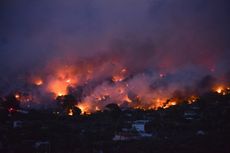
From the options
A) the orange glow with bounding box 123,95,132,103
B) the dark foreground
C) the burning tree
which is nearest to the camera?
the dark foreground

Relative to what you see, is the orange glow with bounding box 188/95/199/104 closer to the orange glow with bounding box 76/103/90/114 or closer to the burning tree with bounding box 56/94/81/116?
the orange glow with bounding box 76/103/90/114

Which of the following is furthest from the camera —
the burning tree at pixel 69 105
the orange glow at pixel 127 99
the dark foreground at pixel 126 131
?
the orange glow at pixel 127 99

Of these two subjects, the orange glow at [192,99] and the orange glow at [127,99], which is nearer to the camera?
the orange glow at [192,99]

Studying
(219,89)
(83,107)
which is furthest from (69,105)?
(219,89)

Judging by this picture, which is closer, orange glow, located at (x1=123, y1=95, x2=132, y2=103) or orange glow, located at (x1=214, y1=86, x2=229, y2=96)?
orange glow, located at (x1=214, y1=86, x2=229, y2=96)

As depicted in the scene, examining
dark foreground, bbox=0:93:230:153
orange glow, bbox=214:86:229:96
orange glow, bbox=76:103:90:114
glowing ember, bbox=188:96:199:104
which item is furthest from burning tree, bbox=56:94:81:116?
orange glow, bbox=214:86:229:96

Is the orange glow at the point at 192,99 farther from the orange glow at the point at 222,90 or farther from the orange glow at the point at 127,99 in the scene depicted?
the orange glow at the point at 127,99

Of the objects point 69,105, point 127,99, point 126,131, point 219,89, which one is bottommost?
point 126,131

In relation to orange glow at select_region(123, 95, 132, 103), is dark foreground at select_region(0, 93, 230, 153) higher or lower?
lower

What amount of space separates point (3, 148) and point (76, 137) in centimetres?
472

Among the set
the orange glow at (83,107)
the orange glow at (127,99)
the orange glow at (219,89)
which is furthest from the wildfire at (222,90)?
the orange glow at (83,107)

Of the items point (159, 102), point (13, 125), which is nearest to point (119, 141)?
point (13, 125)

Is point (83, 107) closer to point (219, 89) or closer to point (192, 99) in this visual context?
point (192, 99)

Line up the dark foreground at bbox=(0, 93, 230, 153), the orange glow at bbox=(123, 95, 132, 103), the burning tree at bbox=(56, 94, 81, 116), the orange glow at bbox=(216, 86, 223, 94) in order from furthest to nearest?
1. the orange glow at bbox=(123, 95, 132, 103)
2. the orange glow at bbox=(216, 86, 223, 94)
3. the burning tree at bbox=(56, 94, 81, 116)
4. the dark foreground at bbox=(0, 93, 230, 153)
